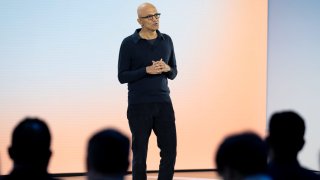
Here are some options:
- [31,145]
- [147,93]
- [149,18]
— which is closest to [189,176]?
[147,93]

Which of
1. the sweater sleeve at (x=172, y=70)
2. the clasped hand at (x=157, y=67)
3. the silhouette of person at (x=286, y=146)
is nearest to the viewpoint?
the silhouette of person at (x=286, y=146)

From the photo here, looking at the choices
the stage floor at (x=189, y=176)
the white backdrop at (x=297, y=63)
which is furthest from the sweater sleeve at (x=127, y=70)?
the white backdrop at (x=297, y=63)

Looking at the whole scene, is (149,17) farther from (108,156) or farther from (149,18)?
(108,156)

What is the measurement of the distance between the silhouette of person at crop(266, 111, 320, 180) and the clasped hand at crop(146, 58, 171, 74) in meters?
1.69

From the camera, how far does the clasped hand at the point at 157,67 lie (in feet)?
12.0

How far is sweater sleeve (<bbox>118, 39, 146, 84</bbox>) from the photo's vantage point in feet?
12.0

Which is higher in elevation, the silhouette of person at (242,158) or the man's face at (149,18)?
the man's face at (149,18)

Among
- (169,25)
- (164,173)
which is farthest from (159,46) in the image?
(169,25)

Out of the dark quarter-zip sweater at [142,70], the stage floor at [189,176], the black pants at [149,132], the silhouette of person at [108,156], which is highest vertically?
the dark quarter-zip sweater at [142,70]

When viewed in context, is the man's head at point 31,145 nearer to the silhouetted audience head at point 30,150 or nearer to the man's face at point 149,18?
the silhouetted audience head at point 30,150

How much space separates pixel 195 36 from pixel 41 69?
1692 mm

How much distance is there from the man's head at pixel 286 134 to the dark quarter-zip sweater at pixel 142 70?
1.75 m

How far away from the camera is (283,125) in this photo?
1979 millimetres

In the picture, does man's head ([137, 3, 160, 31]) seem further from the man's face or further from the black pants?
the black pants
